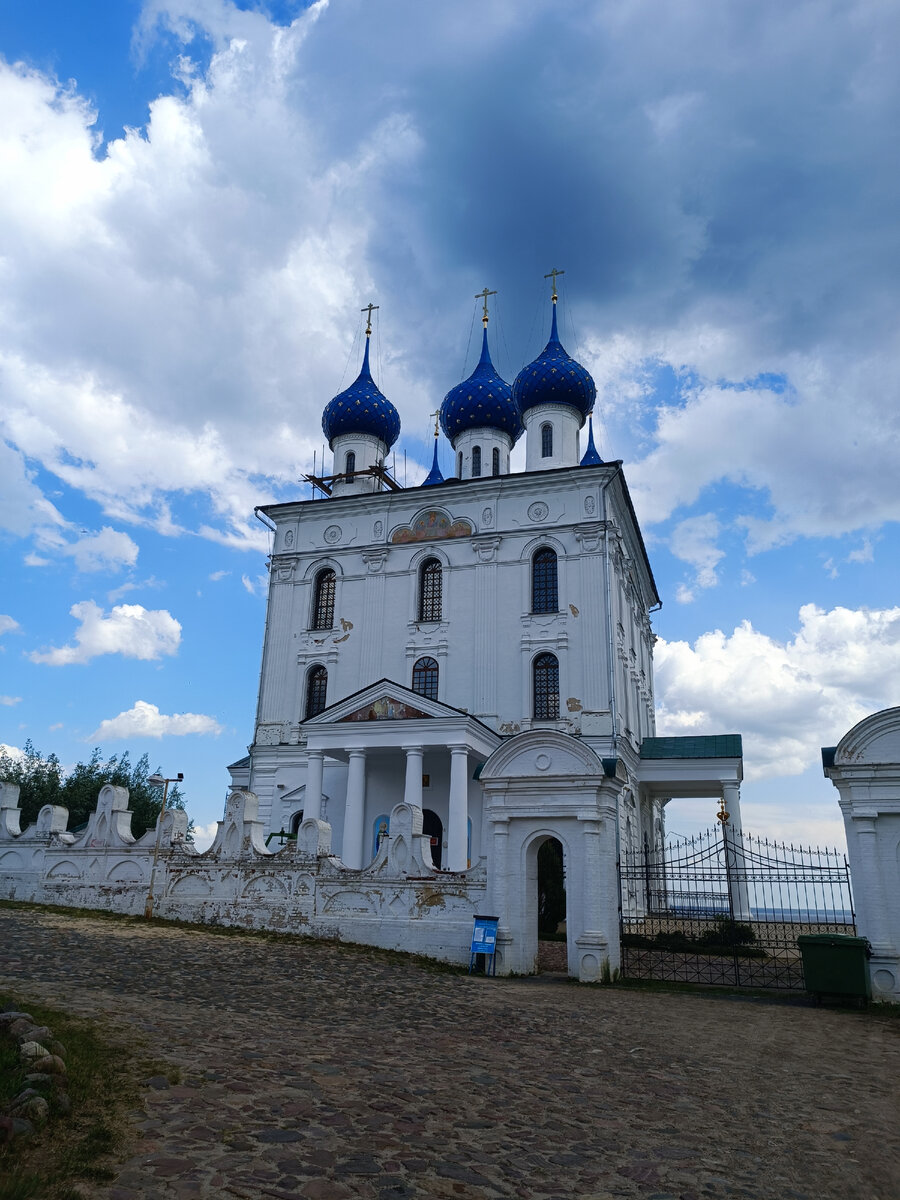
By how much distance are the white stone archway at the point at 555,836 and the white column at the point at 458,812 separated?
657 centimetres

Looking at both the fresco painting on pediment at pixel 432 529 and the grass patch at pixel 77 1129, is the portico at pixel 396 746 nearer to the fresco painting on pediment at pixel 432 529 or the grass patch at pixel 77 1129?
the fresco painting on pediment at pixel 432 529

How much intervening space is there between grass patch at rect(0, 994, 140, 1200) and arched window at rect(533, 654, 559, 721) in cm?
1810

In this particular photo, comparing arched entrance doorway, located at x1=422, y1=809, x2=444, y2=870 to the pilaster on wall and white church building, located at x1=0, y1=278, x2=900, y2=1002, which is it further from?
the pilaster on wall

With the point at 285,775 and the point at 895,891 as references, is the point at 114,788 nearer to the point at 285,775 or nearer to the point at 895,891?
the point at 285,775

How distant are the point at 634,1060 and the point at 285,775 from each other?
744 inches

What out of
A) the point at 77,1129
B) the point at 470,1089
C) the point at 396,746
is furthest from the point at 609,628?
the point at 77,1129

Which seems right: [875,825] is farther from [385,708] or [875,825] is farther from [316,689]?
[316,689]

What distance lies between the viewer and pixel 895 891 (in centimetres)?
1133

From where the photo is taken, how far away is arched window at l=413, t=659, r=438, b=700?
24.8 meters

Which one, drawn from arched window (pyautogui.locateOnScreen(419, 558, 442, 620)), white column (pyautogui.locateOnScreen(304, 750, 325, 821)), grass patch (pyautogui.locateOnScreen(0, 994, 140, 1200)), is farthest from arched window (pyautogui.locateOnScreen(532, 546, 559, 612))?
grass patch (pyautogui.locateOnScreen(0, 994, 140, 1200))

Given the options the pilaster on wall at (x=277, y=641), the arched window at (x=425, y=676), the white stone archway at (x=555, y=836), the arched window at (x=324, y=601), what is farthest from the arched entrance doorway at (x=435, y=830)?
the white stone archway at (x=555, y=836)

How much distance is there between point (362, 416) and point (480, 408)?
4.12m

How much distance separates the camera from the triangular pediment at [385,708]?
20.7m

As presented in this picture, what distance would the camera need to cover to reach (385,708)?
2116 centimetres
